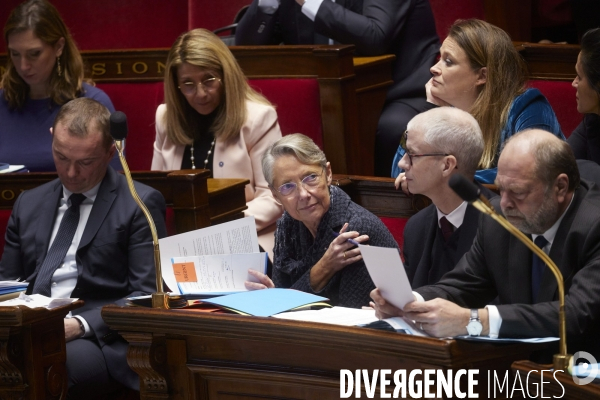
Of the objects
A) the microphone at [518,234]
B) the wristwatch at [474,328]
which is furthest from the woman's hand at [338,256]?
the microphone at [518,234]

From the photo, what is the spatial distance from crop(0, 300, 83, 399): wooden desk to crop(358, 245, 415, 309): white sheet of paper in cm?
103

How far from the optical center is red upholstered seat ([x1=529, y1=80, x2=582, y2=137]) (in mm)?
3809

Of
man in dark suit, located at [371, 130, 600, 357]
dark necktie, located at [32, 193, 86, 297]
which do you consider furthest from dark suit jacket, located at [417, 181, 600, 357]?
dark necktie, located at [32, 193, 86, 297]

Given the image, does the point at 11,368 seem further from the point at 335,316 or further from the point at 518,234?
the point at 518,234

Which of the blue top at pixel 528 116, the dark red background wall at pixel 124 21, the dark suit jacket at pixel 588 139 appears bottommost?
the dark suit jacket at pixel 588 139

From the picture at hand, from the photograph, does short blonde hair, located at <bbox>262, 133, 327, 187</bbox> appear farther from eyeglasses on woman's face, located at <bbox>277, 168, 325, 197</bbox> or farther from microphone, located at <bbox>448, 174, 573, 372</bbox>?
microphone, located at <bbox>448, 174, 573, 372</bbox>

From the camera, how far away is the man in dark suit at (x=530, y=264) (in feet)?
6.73

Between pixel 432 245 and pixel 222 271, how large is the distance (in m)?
0.57

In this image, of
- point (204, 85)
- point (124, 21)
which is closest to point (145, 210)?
point (204, 85)

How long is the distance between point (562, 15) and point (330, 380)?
114 inches

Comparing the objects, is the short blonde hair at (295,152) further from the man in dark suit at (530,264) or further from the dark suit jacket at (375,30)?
the dark suit jacket at (375,30)

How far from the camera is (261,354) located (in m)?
2.29

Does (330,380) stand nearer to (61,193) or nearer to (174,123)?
(61,193)

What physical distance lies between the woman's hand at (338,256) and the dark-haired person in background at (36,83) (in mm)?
1548
